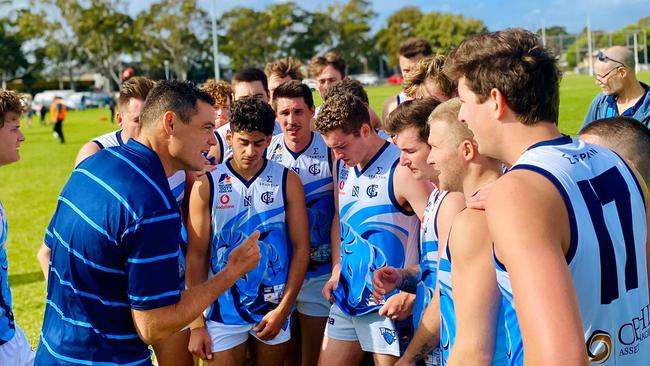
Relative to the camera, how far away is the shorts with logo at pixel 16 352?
379cm

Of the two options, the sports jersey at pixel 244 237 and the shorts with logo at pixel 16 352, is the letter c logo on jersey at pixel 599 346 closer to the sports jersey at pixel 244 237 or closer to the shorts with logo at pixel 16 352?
the sports jersey at pixel 244 237

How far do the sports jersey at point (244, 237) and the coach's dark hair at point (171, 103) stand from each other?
4.41ft

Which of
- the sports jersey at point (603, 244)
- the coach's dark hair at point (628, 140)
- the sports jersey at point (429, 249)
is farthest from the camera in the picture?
the sports jersey at point (429, 249)

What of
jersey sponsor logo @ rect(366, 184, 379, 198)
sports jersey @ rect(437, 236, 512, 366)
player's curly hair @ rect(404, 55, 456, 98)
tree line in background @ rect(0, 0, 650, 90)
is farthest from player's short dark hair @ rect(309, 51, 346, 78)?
tree line in background @ rect(0, 0, 650, 90)

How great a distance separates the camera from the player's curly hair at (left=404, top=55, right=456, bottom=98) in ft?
15.1

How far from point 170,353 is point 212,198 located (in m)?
1.18

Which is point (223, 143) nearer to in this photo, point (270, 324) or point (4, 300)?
point (270, 324)

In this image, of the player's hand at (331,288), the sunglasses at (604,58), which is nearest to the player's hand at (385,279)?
the player's hand at (331,288)

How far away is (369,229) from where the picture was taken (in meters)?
4.10

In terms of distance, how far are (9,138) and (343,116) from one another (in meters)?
2.03

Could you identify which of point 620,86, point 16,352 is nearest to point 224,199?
point 16,352

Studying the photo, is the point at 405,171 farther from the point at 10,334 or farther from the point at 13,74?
the point at 13,74

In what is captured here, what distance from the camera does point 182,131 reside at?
120 inches

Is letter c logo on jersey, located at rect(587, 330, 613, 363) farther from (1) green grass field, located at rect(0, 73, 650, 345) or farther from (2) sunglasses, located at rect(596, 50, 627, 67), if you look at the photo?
(2) sunglasses, located at rect(596, 50, 627, 67)
